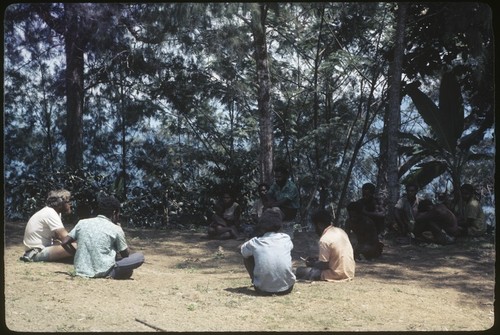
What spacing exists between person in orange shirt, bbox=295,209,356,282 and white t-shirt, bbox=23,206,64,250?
2.79 m

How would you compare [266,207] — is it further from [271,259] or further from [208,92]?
[208,92]

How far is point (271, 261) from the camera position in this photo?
19.6 ft

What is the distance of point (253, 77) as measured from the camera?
15.7 m

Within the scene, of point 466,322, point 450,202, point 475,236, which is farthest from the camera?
point 450,202

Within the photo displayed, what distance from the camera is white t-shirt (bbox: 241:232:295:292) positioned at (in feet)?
19.6

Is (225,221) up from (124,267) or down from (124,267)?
up

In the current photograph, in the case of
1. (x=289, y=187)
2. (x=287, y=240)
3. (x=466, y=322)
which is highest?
(x=289, y=187)

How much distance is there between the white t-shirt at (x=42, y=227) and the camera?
6.99 m

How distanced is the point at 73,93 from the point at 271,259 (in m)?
9.86

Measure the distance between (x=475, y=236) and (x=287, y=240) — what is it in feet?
17.5

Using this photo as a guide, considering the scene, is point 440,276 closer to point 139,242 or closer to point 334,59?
point 139,242

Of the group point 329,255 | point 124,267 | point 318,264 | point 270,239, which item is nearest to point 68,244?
point 124,267

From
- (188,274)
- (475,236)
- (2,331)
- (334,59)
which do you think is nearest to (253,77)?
(334,59)

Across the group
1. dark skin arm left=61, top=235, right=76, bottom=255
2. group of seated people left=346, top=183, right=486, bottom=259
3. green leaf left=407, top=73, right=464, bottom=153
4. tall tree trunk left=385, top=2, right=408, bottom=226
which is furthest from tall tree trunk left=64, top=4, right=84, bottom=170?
green leaf left=407, top=73, right=464, bottom=153
